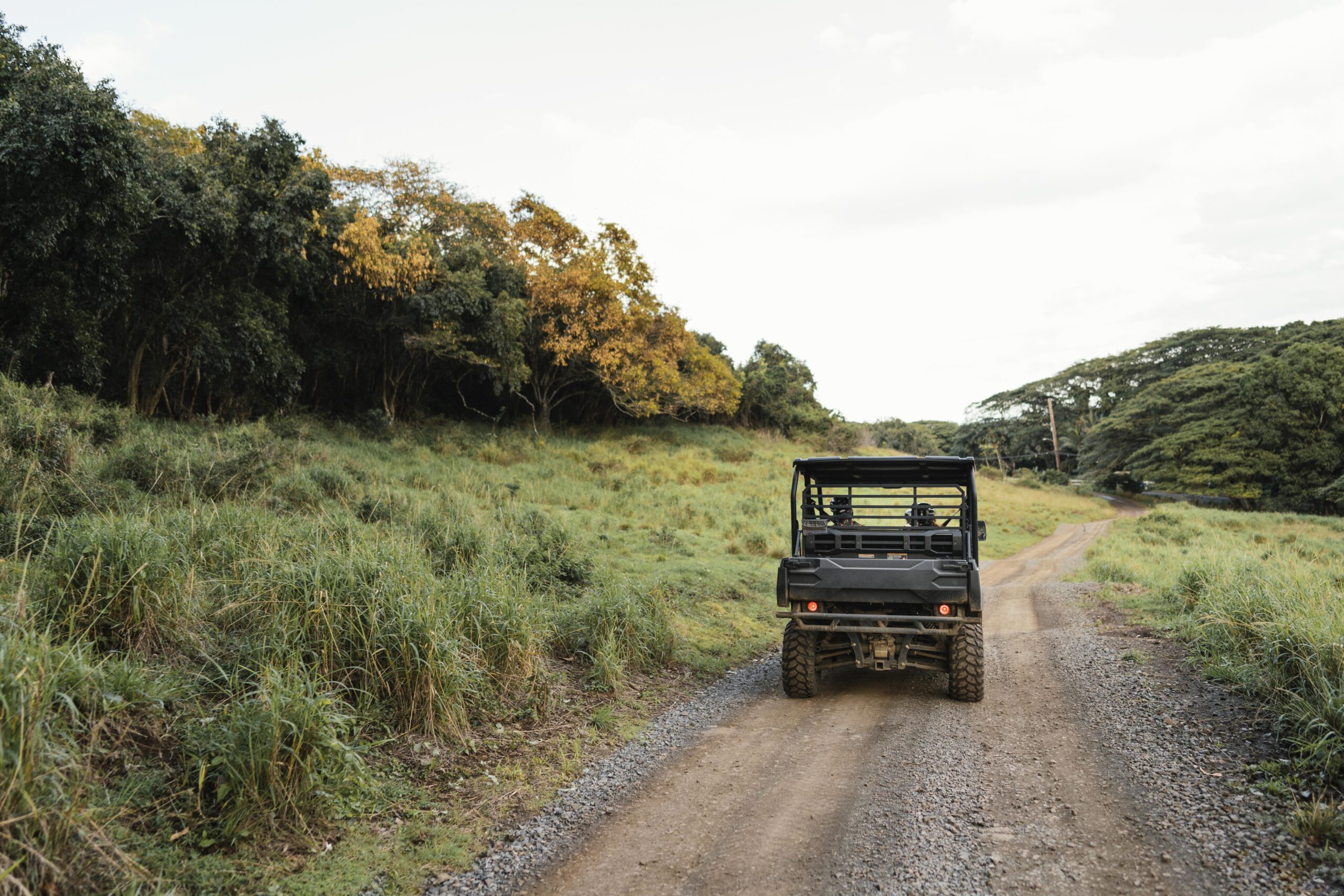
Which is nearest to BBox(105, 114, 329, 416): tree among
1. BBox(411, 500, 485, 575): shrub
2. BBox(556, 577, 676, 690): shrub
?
BBox(411, 500, 485, 575): shrub

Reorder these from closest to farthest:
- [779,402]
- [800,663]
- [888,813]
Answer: [888,813] < [800,663] < [779,402]

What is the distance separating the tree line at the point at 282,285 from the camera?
1089 cm

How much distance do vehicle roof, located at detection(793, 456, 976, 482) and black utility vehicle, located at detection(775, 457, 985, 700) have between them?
2cm

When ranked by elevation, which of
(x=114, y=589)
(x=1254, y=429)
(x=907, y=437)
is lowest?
(x=114, y=589)

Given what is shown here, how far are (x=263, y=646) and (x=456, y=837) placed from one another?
1809 mm

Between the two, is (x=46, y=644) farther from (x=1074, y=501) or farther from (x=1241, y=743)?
(x=1074, y=501)

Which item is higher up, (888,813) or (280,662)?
(280,662)

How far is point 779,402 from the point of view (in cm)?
4438

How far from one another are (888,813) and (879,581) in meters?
2.44

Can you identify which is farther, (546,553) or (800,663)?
(546,553)

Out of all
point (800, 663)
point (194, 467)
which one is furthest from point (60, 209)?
point (800, 663)

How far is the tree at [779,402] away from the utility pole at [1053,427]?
25.2 metres

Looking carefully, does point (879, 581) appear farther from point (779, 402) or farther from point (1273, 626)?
point (779, 402)

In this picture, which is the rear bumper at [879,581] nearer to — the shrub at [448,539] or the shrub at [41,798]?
the shrub at [448,539]
